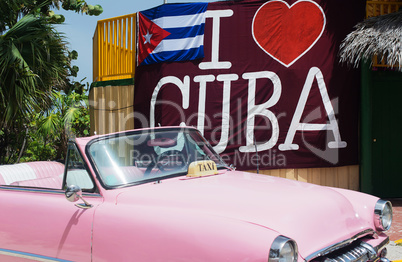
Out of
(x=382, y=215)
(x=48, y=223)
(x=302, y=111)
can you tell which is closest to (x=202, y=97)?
(x=302, y=111)

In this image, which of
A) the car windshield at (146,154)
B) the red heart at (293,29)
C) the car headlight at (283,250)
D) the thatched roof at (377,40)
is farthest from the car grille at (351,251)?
the red heart at (293,29)

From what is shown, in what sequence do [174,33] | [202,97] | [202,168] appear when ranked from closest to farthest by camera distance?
[202,168] < [202,97] < [174,33]

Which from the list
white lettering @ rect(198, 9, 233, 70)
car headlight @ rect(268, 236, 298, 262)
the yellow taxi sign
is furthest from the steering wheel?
white lettering @ rect(198, 9, 233, 70)

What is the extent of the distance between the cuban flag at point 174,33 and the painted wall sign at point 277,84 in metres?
0.17

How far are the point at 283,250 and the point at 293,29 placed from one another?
676 centimetres

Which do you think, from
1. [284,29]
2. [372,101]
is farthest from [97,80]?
[372,101]

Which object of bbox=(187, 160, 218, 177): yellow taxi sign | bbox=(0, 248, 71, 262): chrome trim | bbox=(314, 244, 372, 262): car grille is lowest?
bbox=(0, 248, 71, 262): chrome trim

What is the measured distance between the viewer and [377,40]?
736 cm

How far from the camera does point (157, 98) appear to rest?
8.63m

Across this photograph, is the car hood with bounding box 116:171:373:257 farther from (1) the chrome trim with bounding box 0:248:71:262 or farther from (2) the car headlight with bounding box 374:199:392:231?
(1) the chrome trim with bounding box 0:248:71:262

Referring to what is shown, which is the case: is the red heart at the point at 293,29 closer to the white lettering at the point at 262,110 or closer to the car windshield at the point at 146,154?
the white lettering at the point at 262,110

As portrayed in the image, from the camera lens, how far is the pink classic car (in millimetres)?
2406

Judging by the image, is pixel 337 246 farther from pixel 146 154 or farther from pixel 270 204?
pixel 146 154

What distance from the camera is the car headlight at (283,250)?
2.21 metres
